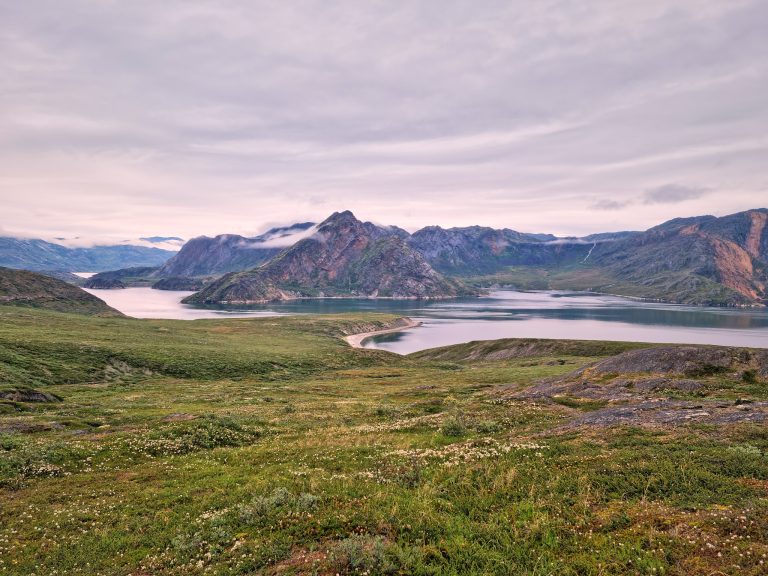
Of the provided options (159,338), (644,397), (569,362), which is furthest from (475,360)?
(159,338)

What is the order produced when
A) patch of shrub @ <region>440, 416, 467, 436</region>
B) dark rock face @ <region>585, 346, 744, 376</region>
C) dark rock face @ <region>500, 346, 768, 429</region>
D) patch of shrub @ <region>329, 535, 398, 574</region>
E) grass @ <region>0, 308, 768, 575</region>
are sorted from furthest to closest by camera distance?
dark rock face @ <region>585, 346, 744, 376</region> < patch of shrub @ <region>440, 416, 467, 436</region> < dark rock face @ <region>500, 346, 768, 429</region> < grass @ <region>0, 308, 768, 575</region> < patch of shrub @ <region>329, 535, 398, 574</region>

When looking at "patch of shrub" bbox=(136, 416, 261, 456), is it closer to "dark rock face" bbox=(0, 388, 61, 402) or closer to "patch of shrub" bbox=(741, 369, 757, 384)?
"dark rock face" bbox=(0, 388, 61, 402)

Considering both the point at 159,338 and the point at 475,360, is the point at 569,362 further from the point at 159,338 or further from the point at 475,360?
the point at 159,338

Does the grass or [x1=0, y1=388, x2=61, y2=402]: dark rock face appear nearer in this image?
the grass

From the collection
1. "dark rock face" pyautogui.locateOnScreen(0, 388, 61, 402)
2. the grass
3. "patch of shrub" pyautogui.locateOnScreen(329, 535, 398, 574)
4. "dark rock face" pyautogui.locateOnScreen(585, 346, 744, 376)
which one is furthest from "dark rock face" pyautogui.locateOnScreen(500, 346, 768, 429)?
"dark rock face" pyautogui.locateOnScreen(0, 388, 61, 402)

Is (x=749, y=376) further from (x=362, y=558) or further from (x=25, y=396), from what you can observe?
(x=25, y=396)

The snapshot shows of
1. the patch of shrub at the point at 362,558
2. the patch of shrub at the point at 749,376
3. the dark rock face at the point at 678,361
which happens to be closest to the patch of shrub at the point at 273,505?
the patch of shrub at the point at 362,558

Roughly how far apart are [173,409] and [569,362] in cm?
7420

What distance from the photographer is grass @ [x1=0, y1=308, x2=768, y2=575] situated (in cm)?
1101

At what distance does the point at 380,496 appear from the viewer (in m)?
15.1

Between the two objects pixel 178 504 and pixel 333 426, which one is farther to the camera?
pixel 333 426

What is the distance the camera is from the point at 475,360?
113875 millimetres

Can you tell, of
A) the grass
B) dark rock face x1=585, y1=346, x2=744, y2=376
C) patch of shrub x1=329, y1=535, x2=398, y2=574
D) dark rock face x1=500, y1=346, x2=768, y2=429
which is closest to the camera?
patch of shrub x1=329, y1=535, x2=398, y2=574

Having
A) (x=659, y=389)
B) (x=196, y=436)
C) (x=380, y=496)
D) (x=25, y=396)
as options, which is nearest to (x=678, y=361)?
(x=659, y=389)
